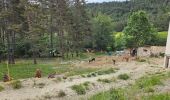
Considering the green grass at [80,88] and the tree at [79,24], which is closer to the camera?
the green grass at [80,88]

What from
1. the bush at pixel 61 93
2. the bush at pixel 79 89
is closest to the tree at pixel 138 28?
the bush at pixel 79 89

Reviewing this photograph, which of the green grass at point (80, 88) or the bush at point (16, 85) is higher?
the green grass at point (80, 88)

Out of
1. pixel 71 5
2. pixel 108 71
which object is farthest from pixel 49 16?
pixel 108 71

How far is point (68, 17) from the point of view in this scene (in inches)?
3487

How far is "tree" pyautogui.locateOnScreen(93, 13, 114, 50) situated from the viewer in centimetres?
11162

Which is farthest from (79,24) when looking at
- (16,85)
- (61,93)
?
(61,93)

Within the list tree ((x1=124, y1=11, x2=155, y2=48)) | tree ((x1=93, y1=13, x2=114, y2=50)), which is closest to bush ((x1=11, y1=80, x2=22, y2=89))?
tree ((x1=124, y1=11, x2=155, y2=48))

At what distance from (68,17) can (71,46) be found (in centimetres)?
1109

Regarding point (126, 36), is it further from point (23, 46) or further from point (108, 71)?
point (108, 71)

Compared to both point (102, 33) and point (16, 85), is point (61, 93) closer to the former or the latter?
point (16, 85)

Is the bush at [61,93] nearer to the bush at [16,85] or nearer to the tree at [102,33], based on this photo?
the bush at [16,85]

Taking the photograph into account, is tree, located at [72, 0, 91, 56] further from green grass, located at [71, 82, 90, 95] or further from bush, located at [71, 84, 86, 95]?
bush, located at [71, 84, 86, 95]

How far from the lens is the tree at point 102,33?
11162 cm

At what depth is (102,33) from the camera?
11225 cm
